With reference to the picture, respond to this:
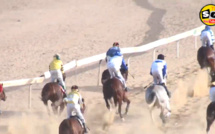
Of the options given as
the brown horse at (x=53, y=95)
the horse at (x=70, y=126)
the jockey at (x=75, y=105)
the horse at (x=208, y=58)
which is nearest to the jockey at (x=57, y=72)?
the brown horse at (x=53, y=95)

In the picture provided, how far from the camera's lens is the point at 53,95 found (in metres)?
16.8

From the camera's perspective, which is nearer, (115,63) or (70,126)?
(70,126)

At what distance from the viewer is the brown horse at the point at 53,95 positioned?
16.8m

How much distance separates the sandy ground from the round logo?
48 cm

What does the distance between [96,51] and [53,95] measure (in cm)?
859

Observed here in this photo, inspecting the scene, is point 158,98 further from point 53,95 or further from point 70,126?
point 70,126

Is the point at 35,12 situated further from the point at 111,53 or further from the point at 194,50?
the point at 111,53

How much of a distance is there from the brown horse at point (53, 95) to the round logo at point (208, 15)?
45.4 feet

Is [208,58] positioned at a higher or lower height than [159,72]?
higher

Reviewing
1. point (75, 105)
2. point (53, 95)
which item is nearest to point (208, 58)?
point (53, 95)

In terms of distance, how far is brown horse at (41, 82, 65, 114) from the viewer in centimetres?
1675

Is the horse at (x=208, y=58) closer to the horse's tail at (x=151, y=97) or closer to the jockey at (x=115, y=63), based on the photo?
the jockey at (x=115, y=63)

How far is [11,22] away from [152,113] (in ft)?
50.2

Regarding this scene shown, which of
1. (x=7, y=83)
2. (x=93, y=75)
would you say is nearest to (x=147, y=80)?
(x=93, y=75)
